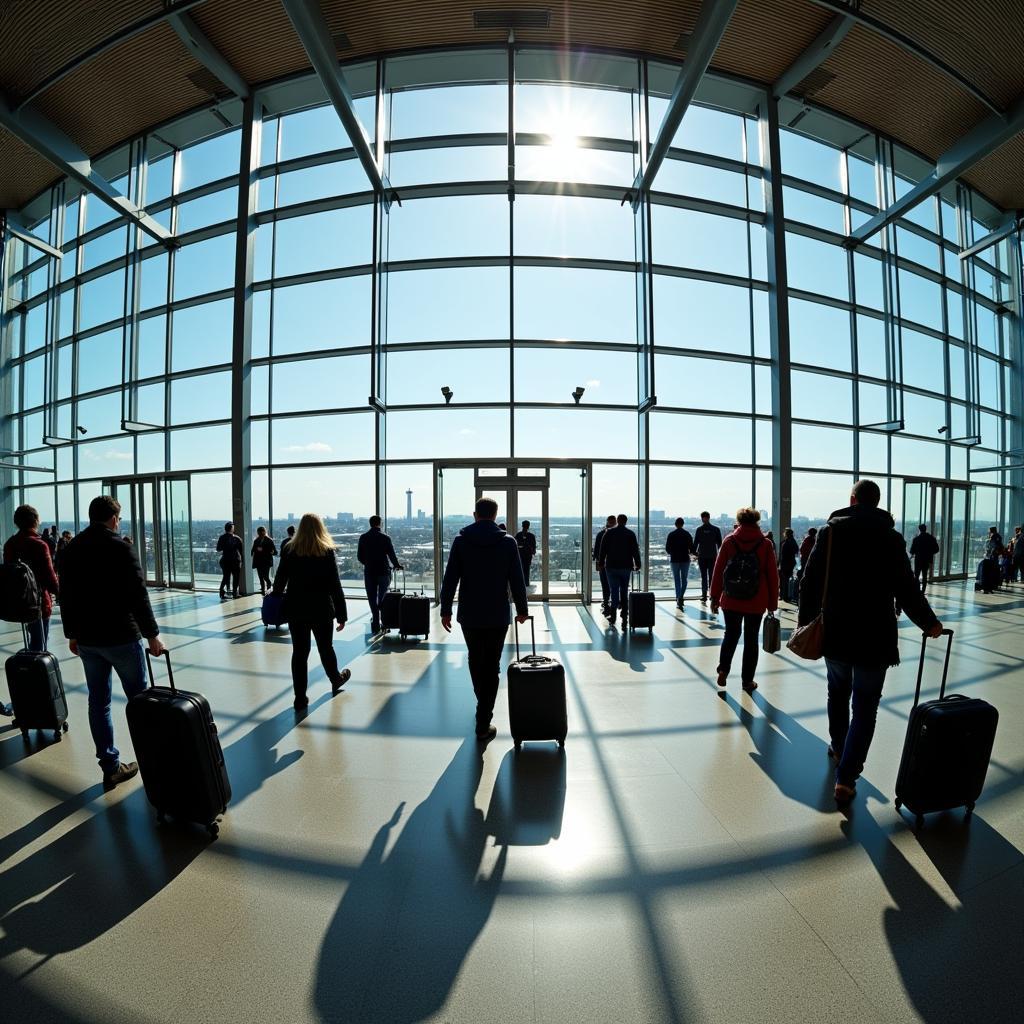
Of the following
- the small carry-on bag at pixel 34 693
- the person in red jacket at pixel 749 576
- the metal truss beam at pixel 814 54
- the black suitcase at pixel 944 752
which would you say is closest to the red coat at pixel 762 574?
the person in red jacket at pixel 749 576

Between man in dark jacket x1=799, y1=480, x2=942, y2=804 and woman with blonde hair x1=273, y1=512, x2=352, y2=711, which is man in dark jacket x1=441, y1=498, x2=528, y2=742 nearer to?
woman with blonde hair x1=273, y1=512, x2=352, y2=711

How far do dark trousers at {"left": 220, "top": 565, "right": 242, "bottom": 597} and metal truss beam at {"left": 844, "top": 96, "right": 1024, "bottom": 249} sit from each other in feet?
53.4

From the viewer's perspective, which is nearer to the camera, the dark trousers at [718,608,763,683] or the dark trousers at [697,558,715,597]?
the dark trousers at [718,608,763,683]

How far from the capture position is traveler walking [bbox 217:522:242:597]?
1150 centimetres

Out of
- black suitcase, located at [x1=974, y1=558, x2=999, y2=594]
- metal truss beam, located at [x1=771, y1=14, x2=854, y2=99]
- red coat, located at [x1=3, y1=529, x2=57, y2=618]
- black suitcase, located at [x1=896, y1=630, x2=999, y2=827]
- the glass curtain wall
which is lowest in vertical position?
black suitcase, located at [x1=974, y1=558, x2=999, y2=594]

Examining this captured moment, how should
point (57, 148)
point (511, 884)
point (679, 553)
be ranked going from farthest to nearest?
point (679, 553), point (57, 148), point (511, 884)

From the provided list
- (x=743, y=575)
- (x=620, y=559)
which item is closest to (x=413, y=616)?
(x=620, y=559)

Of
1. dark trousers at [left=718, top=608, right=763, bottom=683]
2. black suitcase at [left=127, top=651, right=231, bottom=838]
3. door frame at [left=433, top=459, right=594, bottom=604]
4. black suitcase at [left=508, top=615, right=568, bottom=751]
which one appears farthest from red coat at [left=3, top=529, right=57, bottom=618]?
door frame at [left=433, top=459, right=594, bottom=604]

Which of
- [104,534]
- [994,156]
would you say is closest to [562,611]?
[104,534]

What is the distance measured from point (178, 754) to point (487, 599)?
206 centimetres

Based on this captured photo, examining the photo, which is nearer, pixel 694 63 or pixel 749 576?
pixel 749 576

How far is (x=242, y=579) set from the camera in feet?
39.0

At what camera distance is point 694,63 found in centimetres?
818

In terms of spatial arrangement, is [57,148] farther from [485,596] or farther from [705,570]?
[705,570]
